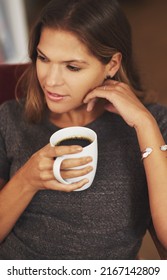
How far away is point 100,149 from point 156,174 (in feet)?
0.68

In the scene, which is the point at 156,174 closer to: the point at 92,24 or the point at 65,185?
the point at 65,185

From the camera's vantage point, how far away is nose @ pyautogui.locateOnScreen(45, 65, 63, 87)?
3.46ft

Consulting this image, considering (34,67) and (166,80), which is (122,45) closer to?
(34,67)

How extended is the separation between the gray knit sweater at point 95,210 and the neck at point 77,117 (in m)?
0.04

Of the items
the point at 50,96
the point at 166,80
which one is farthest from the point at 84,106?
the point at 166,80

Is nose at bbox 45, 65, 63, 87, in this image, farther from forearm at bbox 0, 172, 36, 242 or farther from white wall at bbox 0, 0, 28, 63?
white wall at bbox 0, 0, 28, 63

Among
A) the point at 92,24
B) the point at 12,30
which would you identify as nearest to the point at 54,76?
the point at 92,24

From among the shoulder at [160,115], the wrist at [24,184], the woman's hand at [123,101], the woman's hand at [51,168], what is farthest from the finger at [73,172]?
the shoulder at [160,115]

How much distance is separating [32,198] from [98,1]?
23.6 inches

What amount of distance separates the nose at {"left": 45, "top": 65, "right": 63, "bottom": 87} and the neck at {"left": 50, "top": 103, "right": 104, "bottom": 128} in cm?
21

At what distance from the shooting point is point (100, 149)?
3.85 ft

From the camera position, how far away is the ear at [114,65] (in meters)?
1.15

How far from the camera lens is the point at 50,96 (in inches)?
43.4

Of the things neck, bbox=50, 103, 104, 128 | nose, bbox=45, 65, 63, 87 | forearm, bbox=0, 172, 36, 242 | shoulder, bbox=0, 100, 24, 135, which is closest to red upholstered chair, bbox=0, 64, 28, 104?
shoulder, bbox=0, 100, 24, 135
